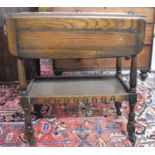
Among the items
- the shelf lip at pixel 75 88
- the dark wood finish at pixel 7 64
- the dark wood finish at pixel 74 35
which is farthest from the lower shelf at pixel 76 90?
the dark wood finish at pixel 7 64

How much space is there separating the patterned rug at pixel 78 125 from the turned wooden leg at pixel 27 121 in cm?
7

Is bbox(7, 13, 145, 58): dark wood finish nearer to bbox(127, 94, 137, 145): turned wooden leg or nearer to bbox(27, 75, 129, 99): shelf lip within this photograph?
bbox(27, 75, 129, 99): shelf lip

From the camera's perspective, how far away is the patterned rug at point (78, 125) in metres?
1.30

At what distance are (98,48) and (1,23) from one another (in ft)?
4.14

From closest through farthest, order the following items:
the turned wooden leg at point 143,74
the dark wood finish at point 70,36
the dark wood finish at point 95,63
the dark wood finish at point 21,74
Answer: the dark wood finish at point 70,36
the dark wood finish at point 21,74
the dark wood finish at point 95,63
the turned wooden leg at point 143,74

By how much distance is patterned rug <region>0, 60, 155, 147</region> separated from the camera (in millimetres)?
1301

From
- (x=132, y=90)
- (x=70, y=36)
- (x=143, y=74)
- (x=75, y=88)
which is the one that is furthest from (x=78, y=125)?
(x=143, y=74)

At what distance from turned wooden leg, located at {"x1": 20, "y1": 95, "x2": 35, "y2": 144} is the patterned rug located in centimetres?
7

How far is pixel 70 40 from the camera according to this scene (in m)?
1.01

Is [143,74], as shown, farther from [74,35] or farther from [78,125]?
[74,35]

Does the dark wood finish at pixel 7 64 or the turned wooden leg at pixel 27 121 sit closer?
the turned wooden leg at pixel 27 121

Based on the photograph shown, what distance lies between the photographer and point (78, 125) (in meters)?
1.47

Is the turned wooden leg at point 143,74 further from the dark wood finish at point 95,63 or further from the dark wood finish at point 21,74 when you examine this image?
the dark wood finish at point 21,74

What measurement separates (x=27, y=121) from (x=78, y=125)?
15.4 inches
